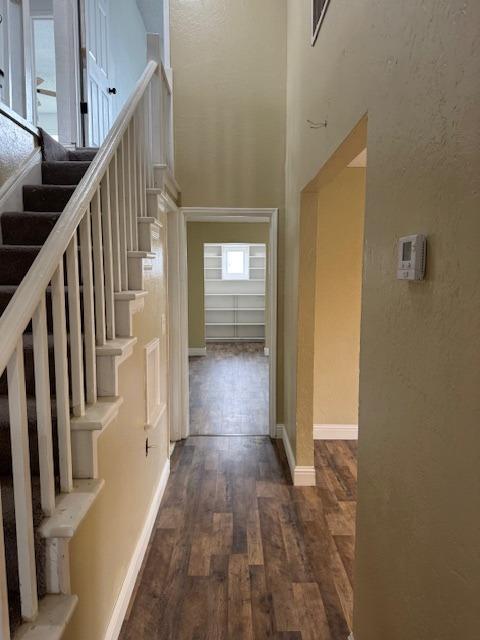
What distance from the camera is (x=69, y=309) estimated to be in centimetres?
137

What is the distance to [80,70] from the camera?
3.38m

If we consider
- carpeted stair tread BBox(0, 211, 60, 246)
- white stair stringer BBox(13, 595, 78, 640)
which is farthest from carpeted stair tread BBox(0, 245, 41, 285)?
white stair stringer BBox(13, 595, 78, 640)

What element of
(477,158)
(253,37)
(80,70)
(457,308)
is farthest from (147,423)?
(253,37)

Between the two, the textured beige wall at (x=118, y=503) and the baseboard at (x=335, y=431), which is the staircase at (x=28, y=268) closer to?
the textured beige wall at (x=118, y=503)

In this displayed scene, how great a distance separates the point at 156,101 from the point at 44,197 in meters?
0.98

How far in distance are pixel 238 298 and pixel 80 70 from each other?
20.4ft

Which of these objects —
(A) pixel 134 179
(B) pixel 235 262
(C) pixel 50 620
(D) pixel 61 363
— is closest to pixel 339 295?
(A) pixel 134 179

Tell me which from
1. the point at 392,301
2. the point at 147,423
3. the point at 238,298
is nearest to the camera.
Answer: the point at 392,301

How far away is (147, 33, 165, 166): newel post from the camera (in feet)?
8.53

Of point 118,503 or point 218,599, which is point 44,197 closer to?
point 118,503

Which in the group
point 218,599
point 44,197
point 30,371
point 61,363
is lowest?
point 218,599

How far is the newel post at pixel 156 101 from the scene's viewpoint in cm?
260

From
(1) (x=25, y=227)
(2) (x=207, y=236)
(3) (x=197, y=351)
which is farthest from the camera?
(3) (x=197, y=351)

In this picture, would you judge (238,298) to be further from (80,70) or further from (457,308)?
(457,308)
